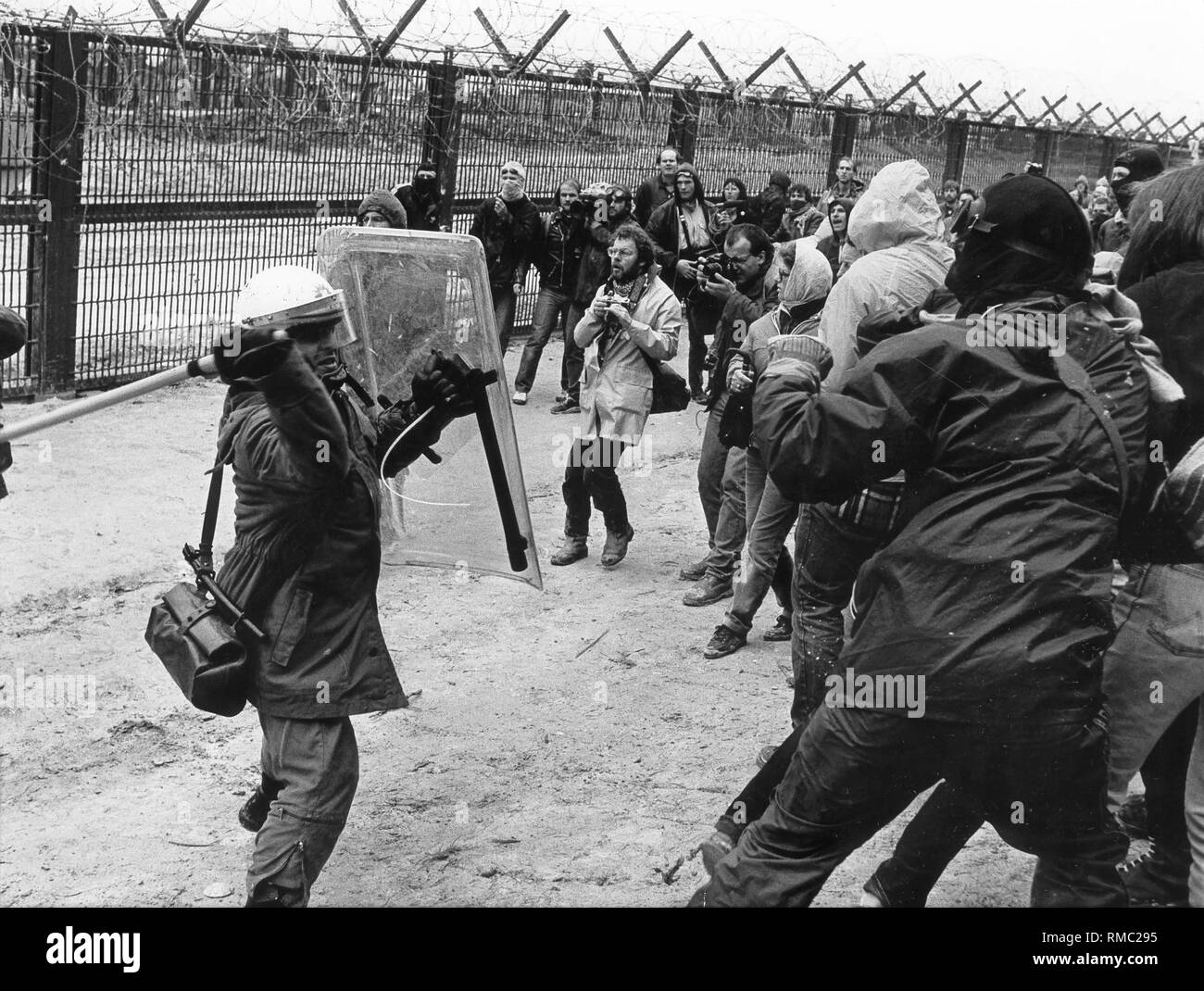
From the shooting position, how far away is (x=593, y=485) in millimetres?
6660

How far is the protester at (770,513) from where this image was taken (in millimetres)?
5430

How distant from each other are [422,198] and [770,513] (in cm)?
558

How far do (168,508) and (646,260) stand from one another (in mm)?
2692

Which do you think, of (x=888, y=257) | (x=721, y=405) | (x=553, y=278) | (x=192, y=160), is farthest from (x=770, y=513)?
(x=192, y=160)

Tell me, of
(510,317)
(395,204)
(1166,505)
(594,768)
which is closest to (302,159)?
(510,317)

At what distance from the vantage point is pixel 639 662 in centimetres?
566

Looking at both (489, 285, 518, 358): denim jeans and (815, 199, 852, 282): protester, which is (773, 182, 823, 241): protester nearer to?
(815, 199, 852, 282): protester

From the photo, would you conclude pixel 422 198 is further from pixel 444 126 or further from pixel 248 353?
pixel 248 353

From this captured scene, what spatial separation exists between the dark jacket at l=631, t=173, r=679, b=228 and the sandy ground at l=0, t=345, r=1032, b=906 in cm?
487

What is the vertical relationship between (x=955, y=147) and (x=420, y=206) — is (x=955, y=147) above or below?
above

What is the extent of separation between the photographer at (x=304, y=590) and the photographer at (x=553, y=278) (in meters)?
6.54

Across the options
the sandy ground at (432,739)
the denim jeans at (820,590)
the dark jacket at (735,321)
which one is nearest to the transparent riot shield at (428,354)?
the sandy ground at (432,739)

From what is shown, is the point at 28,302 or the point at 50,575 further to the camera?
the point at 28,302

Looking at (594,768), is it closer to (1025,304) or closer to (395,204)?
(1025,304)
